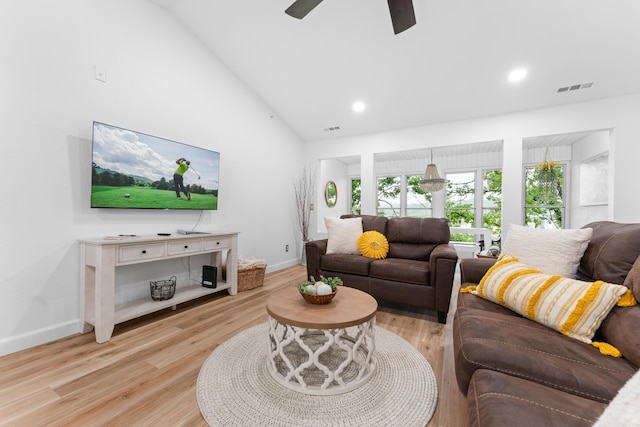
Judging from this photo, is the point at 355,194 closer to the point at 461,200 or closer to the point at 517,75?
the point at 461,200

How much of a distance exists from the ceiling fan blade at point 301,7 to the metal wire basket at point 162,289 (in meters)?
2.63

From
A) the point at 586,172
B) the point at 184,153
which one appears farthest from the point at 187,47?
the point at 586,172

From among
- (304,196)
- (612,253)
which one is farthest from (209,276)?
(612,253)

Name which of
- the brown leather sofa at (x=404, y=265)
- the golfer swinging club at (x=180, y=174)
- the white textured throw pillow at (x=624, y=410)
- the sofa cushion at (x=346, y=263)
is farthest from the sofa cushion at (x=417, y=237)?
the white textured throw pillow at (x=624, y=410)

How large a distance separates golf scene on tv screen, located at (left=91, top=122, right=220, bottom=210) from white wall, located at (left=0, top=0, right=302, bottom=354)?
125mm

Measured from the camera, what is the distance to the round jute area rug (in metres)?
1.31

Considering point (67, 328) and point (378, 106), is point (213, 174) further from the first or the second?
point (378, 106)

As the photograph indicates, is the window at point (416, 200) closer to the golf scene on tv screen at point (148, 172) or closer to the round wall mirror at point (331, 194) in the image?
the round wall mirror at point (331, 194)

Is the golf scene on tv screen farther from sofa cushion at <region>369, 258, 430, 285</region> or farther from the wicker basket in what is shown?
sofa cushion at <region>369, 258, 430, 285</region>

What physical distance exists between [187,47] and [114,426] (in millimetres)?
3534

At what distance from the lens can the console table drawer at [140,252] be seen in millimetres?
2146

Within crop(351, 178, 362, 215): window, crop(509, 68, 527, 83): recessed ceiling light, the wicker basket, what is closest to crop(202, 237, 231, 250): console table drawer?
the wicker basket

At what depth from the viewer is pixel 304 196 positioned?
518cm

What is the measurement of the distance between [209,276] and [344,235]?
1632mm
